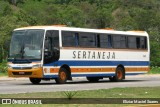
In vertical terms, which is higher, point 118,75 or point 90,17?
point 90,17

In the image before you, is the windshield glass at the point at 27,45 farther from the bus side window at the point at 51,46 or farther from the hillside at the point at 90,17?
the hillside at the point at 90,17

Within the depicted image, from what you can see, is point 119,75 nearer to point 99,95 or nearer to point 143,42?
point 143,42

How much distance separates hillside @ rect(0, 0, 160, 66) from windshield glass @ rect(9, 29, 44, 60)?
3191 centimetres

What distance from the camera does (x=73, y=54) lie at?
98.5ft

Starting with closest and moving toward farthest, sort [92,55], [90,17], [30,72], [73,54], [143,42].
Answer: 1. [30,72]
2. [73,54]
3. [92,55]
4. [143,42]
5. [90,17]

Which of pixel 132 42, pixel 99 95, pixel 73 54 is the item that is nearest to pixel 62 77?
pixel 73 54

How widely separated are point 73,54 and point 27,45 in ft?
9.41

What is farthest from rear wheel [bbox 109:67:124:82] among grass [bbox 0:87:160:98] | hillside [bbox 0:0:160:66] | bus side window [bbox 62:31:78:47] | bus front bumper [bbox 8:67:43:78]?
hillside [bbox 0:0:160:66]

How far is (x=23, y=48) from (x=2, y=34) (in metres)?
35.8

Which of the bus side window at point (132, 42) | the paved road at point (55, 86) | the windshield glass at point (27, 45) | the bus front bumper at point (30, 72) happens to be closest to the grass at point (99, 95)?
the paved road at point (55, 86)

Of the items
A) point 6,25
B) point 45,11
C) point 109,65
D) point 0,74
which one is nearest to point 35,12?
point 45,11

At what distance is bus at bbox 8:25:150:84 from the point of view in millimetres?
28344

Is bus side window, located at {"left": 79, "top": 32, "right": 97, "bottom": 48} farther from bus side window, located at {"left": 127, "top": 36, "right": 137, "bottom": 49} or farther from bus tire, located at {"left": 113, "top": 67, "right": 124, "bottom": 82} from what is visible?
bus side window, located at {"left": 127, "top": 36, "right": 137, "bottom": 49}

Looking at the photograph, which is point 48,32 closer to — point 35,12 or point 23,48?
point 23,48
